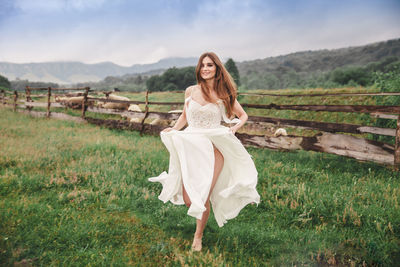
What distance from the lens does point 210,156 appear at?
9.64 feet

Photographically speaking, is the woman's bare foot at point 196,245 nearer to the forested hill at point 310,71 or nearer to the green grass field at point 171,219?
the green grass field at point 171,219

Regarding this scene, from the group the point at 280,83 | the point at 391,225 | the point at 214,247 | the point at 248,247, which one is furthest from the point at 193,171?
the point at 280,83

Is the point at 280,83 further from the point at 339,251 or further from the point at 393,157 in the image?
the point at 339,251

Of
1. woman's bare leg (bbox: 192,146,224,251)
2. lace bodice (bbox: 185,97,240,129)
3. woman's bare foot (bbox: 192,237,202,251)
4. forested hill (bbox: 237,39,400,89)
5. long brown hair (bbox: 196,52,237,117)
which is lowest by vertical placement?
woman's bare foot (bbox: 192,237,202,251)

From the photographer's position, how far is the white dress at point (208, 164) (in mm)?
2904

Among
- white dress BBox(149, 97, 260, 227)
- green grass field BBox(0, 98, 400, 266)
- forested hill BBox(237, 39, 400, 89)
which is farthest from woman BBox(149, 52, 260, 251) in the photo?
forested hill BBox(237, 39, 400, 89)

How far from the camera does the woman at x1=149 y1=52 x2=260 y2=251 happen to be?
2916mm

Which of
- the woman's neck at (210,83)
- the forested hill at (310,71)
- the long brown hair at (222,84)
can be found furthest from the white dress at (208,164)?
the forested hill at (310,71)

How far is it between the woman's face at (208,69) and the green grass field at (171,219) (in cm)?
216

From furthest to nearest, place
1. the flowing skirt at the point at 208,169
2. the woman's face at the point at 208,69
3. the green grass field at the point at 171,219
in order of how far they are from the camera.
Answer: the woman's face at the point at 208,69 → the flowing skirt at the point at 208,169 → the green grass field at the point at 171,219

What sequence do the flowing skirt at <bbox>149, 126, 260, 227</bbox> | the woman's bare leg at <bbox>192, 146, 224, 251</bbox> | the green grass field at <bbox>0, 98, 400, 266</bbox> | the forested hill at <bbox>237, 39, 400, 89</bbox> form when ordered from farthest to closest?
the forested hill at <bbox>237, 39, 400, 89</bbox>, the woman's bare leg at <bbox>192, 146, 224, 251</bbox>, the flowing skirt at <bbox>149, 126, 260, 227</bbox>, the green grass field at <bbox>0, 98, 400, 266</bbox>

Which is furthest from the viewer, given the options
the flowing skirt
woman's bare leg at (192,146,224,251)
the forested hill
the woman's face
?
the forested hill

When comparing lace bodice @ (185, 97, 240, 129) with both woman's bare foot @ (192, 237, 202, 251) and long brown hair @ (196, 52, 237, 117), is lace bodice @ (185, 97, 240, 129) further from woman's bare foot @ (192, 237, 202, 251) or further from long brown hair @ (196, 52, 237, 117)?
woman's bare foot @ (192, 237, 202, 251)

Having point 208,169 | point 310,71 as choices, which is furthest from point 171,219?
point 310,71
